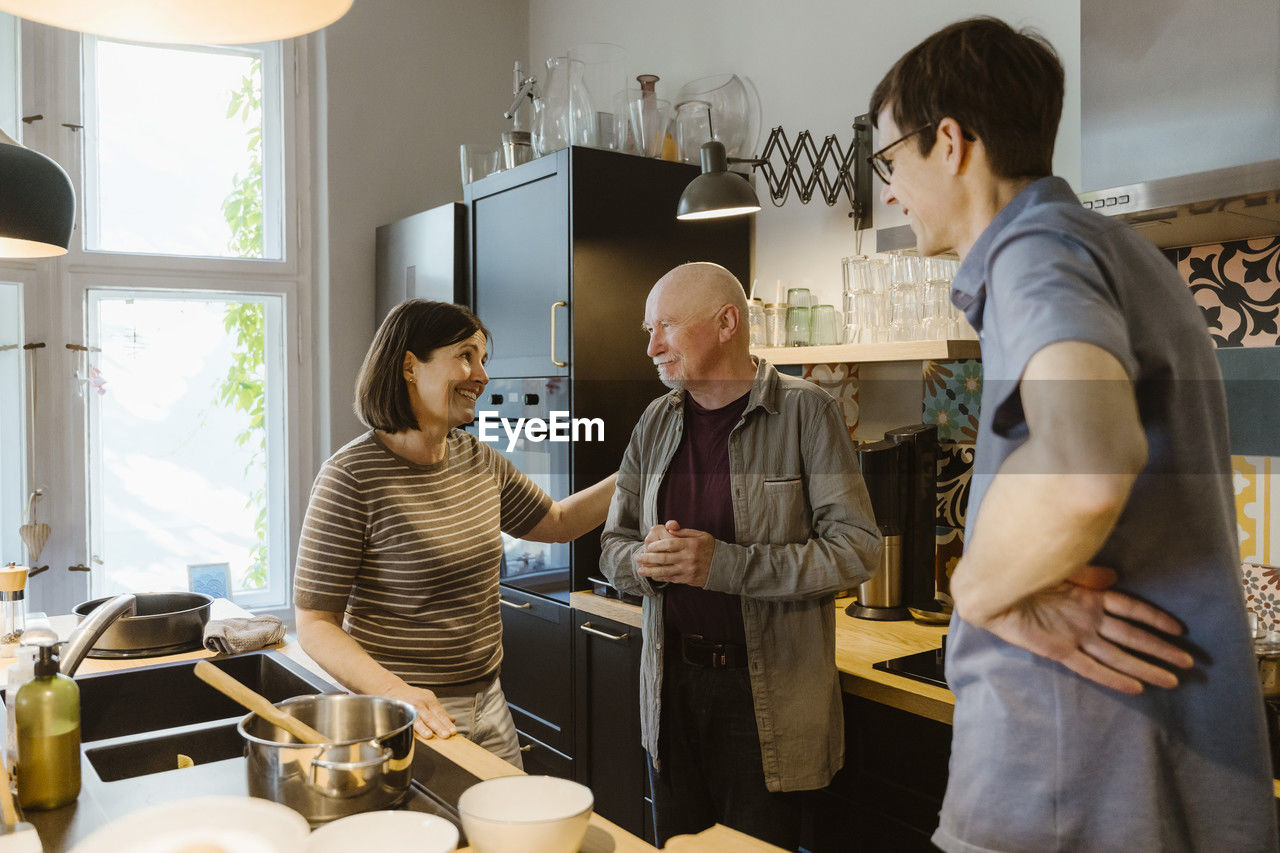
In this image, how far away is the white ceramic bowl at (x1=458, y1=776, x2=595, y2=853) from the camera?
98 centimetres

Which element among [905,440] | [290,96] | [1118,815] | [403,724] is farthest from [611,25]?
[1118,815]

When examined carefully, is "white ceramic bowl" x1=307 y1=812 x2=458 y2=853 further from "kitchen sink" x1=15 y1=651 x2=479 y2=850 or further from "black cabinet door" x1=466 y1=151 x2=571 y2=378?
"black cabinet door" x1=466 y1=151 x2=571 y2=378

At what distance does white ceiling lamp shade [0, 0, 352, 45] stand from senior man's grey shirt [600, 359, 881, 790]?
4.00 feet

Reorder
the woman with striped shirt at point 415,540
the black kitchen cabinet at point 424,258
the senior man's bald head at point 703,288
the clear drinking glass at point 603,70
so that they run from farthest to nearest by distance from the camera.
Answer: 1. the clear drinking glass at point 603,70
2. the black kitchen cabinet at point 424,258
3. the senior man's bald head at point 703,288
4. the woman with striped shirt at point 415,540

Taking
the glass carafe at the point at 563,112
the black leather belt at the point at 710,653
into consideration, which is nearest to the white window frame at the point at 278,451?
the glass carafe at the point at 563,112

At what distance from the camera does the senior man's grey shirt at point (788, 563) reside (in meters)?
1.95

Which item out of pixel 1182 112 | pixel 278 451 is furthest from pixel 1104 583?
pixel 278 451

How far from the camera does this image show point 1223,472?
94 centimetres

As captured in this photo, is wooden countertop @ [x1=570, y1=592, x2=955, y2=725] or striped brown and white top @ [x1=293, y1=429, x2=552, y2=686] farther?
wooden countertop @ [x1=570, y1=592, x2=955, y2=725]

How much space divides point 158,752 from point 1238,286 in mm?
2182

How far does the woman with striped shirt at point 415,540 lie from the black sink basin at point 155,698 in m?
0.17

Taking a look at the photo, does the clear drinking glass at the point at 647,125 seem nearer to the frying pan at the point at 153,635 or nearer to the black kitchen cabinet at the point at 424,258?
the black kitchen cabinet at the point at 424,258

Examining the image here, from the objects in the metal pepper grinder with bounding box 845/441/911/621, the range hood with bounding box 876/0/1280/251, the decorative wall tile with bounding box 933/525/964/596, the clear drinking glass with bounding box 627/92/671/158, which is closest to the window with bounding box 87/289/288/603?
the clear drinking glass with bounding box 627/92/671/158

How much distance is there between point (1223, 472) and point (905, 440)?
1.52 meters
